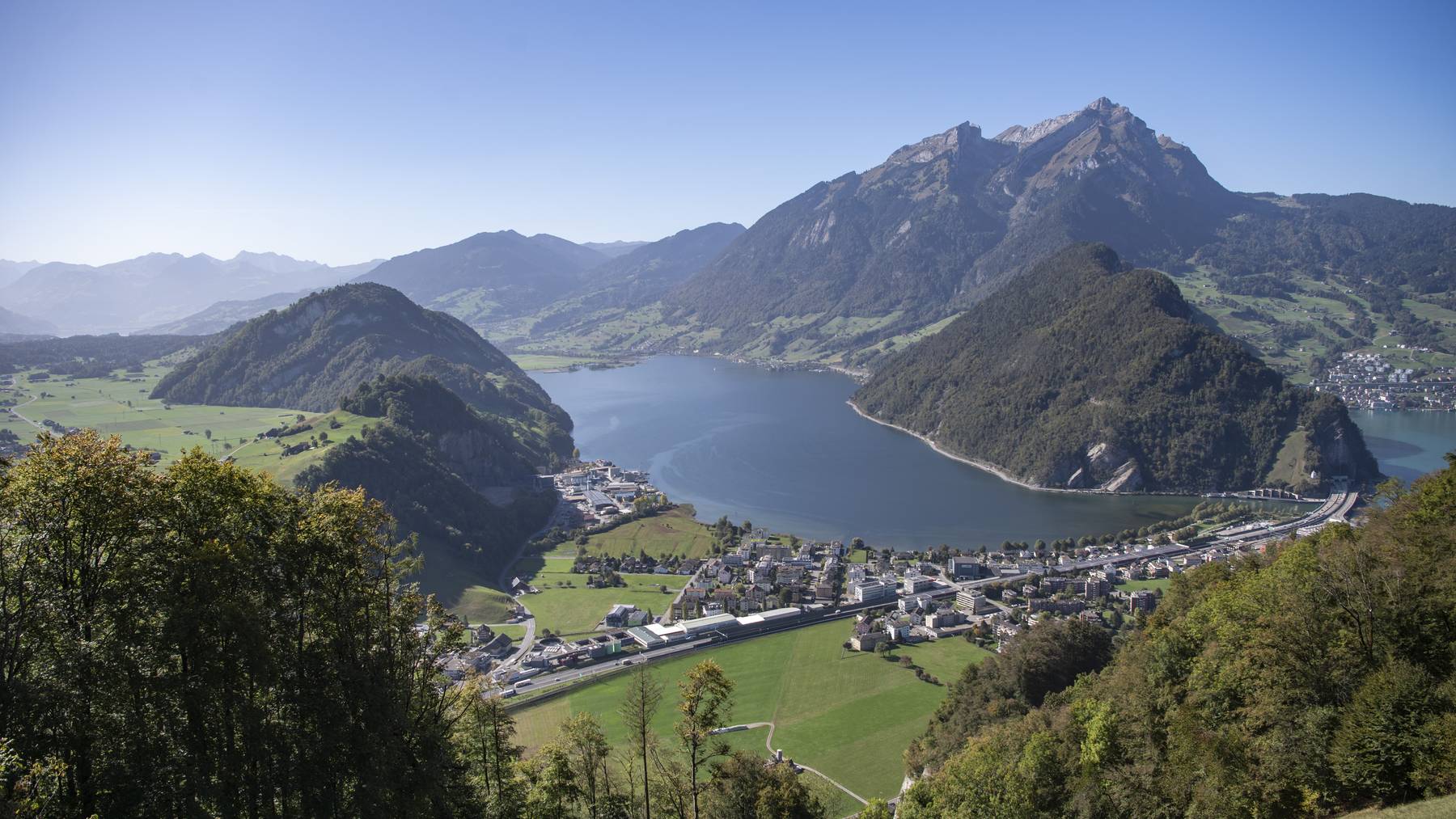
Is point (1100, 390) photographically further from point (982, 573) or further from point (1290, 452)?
point (982, 573)

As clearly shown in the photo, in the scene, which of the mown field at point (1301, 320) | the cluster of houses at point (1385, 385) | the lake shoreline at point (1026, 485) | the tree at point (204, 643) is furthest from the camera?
the mown field at point (1301, 320)

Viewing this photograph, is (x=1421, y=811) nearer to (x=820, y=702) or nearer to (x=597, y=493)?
(x=820, y=702)

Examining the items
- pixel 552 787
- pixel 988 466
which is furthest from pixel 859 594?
pixel 988 466

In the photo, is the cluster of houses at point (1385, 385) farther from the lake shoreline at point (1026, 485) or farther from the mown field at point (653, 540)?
the mown field at point (653, 540)

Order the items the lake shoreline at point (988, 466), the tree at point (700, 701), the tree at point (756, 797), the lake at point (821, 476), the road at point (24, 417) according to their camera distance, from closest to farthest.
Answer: the tree at point (700, 701) < the tree at point (756, 797) < the lake at point (821, 476) < the road at point (24, 417) < the lake shoreline at point (988, 466)

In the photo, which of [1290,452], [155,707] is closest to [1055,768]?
[155,707]

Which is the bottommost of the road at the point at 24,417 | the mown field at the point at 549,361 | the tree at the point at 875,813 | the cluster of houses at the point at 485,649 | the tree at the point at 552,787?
the cluster of houses at the point at 485,649

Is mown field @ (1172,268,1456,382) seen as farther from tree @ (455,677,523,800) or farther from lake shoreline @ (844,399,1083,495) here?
tree @ (455,677,523,800)

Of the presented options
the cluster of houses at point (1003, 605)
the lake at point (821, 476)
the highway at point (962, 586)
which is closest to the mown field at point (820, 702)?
the highway at point (962, 586)
